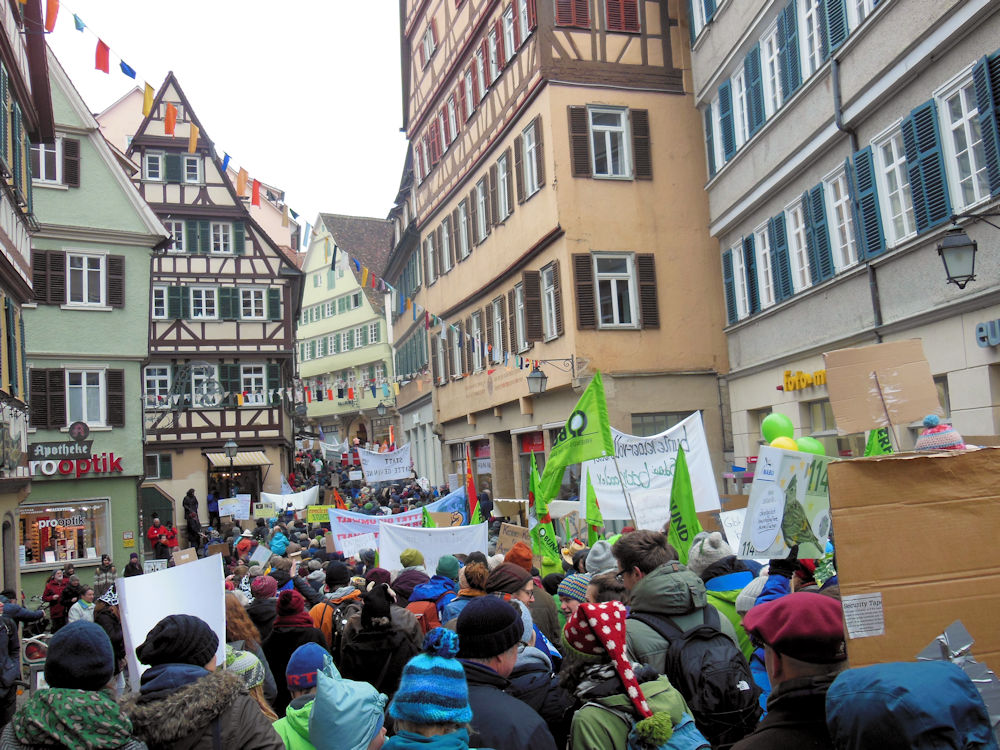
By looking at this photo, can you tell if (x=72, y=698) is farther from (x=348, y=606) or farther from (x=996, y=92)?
(x=996, y=92)

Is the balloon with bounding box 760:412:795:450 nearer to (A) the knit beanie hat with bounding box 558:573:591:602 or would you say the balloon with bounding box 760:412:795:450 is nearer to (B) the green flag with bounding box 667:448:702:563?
(B) the green flag with bounding box 667:448:702:563

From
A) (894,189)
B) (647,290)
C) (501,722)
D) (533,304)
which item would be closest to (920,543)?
(501,722)

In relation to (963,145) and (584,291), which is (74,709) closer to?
(963,145)

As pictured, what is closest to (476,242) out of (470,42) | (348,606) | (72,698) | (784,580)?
(470,42)

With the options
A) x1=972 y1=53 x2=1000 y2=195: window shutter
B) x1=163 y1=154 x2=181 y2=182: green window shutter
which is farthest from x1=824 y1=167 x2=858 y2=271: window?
x1=163 y1=154 x2=181 y2=182: green window shutter

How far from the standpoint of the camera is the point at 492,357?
2472 centimetres

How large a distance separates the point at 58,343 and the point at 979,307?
19648 millimetres

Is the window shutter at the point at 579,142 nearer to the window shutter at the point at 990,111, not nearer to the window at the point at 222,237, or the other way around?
the window shutter at the point at 990,111

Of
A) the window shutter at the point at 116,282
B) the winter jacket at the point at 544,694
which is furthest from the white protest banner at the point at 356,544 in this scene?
the window shutter at the point at 116,282

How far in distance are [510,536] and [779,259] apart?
8032 millimetres

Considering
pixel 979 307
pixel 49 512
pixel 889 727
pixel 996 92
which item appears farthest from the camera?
pixel 49 512

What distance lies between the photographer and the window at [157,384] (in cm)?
3528

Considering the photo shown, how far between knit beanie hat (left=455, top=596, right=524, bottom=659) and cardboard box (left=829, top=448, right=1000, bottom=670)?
1179 mm

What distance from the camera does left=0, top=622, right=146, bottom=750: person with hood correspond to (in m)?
3.12
